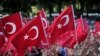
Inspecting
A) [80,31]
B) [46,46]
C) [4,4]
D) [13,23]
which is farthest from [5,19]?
[4,4]

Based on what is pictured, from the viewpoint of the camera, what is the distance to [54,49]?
1212 centimetres

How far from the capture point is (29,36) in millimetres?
11656

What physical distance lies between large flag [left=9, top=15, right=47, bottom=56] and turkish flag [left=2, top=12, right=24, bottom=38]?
32.7 inches

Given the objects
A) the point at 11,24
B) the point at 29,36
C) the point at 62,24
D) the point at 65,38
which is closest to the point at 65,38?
the point at 65,38

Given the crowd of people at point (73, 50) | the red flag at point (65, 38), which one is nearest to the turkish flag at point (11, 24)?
the crowd of people at point (73, 50)

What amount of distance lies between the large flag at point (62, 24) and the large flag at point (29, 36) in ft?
1.30

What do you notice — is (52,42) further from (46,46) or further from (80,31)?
(80,31)

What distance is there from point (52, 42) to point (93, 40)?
1.49m

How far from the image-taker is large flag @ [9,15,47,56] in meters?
11.1

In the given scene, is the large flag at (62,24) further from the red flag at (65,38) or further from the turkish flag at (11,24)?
the turkish flag at (11,24)

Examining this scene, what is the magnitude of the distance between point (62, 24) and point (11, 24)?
1.42 metres

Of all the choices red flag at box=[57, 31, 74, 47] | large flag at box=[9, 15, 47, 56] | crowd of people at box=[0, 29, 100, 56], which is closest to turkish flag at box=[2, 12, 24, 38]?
crowd of people at box=[0, 29, 100, 56]

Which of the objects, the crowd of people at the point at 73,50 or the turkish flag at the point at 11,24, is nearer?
the crowd of people at the point at 73,50

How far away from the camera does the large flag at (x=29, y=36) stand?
436 inches
